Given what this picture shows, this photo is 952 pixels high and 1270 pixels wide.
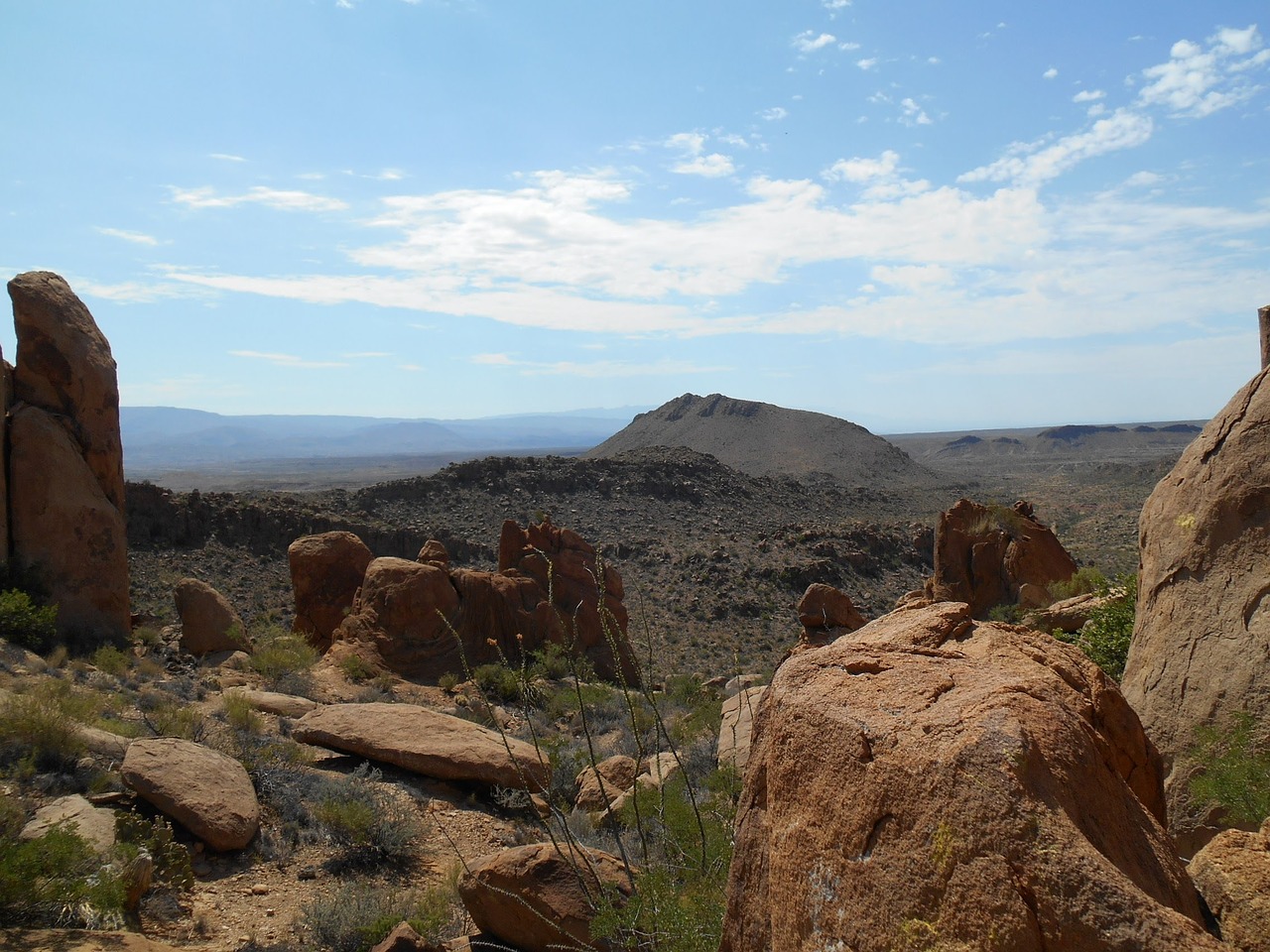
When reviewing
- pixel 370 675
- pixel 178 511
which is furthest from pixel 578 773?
pixel 178 511

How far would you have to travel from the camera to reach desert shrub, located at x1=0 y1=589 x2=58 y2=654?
14.9m

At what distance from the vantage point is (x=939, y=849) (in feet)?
8.25

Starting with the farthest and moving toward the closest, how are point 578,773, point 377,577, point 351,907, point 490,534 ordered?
point 490,534, point 377,577, point 578,773, point 351,907

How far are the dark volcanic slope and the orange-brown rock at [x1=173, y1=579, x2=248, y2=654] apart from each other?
221 ft

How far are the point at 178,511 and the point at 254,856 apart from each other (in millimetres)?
27246

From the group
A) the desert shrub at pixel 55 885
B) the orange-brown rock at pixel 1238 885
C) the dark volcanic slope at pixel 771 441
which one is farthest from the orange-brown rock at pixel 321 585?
the dark volcanic slope at pixel 771 441

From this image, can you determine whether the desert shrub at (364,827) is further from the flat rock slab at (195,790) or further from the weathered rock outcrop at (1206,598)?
the weathered rock outcrop at (1206,598)

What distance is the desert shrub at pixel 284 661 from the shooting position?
1611 centimetres

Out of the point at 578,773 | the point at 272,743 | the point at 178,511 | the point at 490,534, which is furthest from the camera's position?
the point at 490,534

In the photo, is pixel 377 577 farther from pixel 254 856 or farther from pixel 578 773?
pixel 254 856

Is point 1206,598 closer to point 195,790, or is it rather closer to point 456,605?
point 195,790

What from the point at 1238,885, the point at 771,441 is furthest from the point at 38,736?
the point at 771,441

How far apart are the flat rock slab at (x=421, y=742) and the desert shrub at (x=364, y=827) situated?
1.29 m

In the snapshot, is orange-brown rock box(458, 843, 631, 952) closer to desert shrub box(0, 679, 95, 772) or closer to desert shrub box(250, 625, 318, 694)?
desert shrub box(0, 679, 95, 772)
